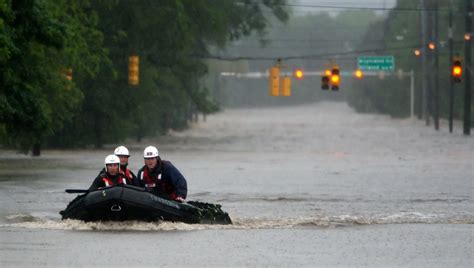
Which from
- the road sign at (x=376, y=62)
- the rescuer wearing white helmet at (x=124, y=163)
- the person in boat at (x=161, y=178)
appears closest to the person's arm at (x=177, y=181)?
the person in boat at (x=161, y=178)

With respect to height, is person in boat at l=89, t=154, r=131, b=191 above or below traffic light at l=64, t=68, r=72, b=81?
below

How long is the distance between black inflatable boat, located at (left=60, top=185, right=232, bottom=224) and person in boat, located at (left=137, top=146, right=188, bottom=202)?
0.29 metres

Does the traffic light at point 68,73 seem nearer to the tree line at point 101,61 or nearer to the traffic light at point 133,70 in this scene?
the tree line at point 101,61

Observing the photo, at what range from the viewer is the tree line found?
120ft

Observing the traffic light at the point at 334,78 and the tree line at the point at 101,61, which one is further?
the traffic light at the point at 334,78

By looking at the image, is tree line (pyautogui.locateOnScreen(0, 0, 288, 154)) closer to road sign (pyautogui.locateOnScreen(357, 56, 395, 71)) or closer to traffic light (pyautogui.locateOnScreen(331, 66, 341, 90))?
traffic light (pyautogui.locateOnScreen(331, 66, 341, 90))

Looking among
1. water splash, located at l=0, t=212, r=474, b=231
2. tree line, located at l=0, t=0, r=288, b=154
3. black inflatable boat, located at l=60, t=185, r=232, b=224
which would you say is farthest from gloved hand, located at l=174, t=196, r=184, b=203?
tree line, located at l=0, t=0, r=288, b=154

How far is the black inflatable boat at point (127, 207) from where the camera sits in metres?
23.0

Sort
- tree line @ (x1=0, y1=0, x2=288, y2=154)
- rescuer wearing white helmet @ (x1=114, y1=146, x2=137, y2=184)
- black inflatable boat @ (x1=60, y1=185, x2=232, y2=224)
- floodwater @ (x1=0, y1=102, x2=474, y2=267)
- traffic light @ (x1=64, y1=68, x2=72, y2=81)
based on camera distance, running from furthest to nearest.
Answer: traffic light @ (x1=64, y1=68, x2=72, y2=81), tree line @ (x1=0, y1=0, x2=288, y2=154), rescuer wearing white helmet @ (x1=114, y1=146, x2=137, y2=184), black inflatable boat @ (x1=60, y1=185, x2=232, y2=224), floodwater @ (x1=0, y1=102, x2=474, y2=267)

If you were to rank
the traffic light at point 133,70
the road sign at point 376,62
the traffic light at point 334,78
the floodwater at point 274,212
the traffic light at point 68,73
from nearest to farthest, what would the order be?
the floodwater at point 274,212
the traffic light at point 68,73
the traffic light at point 133,70
the traffic light at point 334,78
the road sign at point 376,62

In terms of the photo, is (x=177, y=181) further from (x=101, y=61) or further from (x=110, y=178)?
(x=101, y=61)

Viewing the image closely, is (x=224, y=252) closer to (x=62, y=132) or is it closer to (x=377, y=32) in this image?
(x=62, y=132)

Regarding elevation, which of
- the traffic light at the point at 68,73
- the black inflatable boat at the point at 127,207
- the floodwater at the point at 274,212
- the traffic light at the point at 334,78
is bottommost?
the floodwater at the point at 274,212

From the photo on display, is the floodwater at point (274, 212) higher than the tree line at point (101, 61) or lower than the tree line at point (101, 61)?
lower
